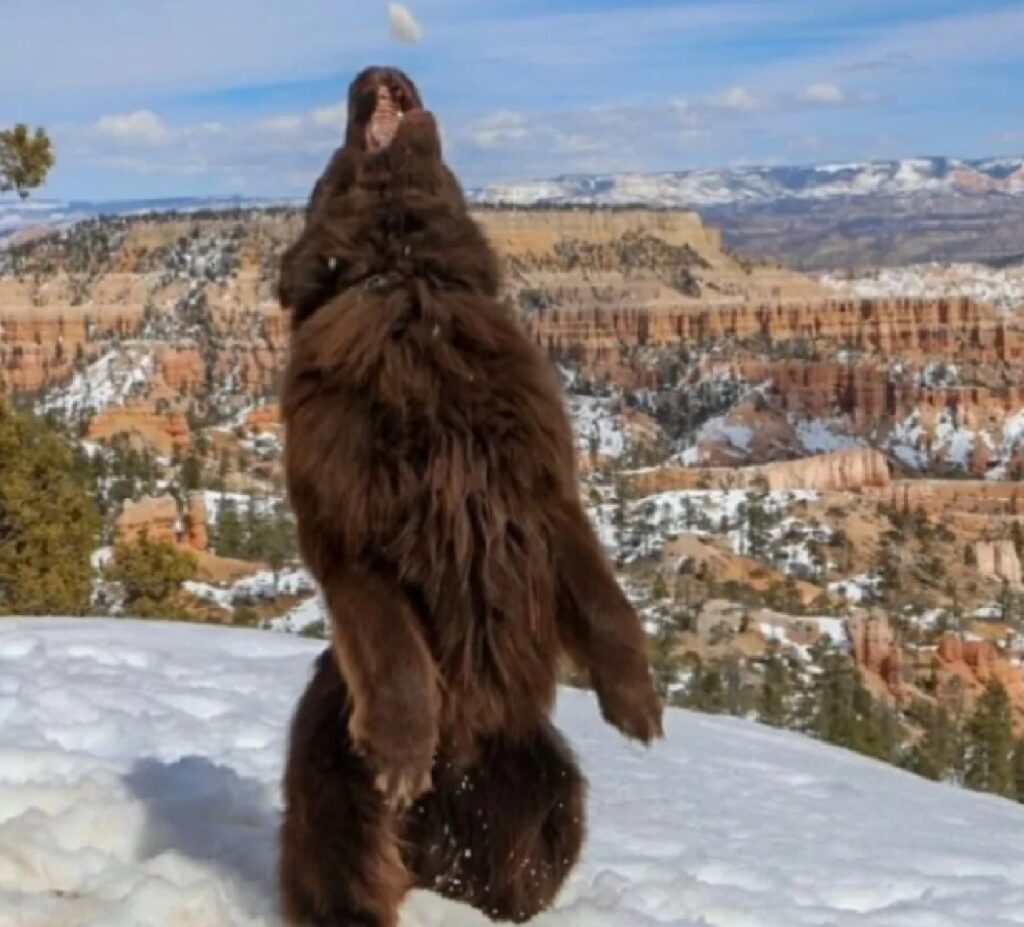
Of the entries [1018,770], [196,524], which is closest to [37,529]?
[1018,770]

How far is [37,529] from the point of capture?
786 inches

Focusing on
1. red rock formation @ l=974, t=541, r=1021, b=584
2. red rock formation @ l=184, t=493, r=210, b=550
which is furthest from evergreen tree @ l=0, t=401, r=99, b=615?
red rock formation @ l=974, t=541, r=1021, b=584

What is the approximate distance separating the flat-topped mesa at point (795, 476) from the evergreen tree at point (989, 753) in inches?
2524

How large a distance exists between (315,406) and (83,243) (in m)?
148

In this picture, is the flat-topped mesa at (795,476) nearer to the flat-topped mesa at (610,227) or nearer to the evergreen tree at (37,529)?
the flat-topped mesa at (610,227)

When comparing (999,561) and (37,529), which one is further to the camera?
(999,561)

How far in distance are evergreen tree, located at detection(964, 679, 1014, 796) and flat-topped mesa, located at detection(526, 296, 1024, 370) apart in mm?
114640

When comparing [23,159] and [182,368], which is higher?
[23,159]

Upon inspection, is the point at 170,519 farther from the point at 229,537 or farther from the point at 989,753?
the point at 989,753

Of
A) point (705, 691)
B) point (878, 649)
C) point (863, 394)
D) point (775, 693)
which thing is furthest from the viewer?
point (863, 394)

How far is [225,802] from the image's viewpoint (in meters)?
5.18

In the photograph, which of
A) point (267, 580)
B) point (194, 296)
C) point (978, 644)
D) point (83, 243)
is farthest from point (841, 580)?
point (83, 243)

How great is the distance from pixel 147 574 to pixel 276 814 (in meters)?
18.7

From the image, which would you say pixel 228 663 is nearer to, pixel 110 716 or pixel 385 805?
pixel 110 716
